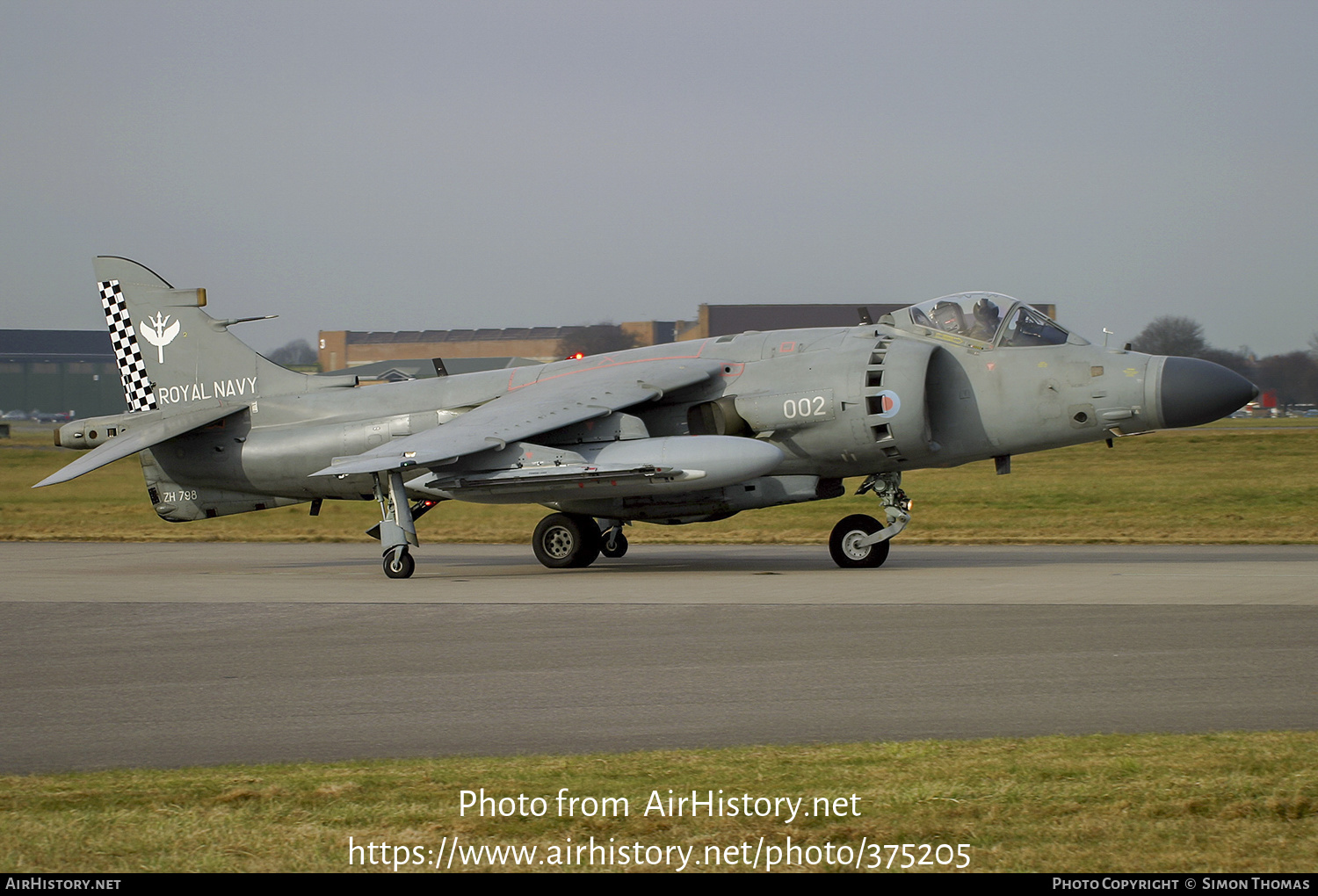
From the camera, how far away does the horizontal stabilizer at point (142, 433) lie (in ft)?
53.3

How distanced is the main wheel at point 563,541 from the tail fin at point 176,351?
165 inches

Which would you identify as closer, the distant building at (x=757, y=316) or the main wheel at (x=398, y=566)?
the main wheel at (x=398, y=566)

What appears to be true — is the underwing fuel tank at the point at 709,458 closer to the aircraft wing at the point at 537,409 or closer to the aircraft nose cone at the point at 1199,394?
the aircraft wing at the point at 537,409

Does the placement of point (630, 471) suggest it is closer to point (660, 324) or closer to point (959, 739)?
point (959, 739)

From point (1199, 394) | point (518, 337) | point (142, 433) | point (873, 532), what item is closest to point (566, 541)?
point (873, 532)

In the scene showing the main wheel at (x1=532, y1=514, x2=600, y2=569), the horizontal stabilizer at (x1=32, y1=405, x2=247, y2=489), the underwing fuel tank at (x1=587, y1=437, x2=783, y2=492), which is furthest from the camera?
the main wheel at (x1=532, y1=514, x2=600, y2=569)

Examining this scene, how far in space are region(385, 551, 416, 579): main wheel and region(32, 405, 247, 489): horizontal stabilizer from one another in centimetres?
382

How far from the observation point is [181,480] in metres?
17.7

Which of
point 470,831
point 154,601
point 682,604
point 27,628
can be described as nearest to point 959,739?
point 470,831

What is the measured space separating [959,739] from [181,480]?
14117mm

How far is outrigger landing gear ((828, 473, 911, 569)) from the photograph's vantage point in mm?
15320

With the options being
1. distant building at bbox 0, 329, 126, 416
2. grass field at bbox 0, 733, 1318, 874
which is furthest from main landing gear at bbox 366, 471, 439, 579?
distant building at bbox 0, 329, 126, 416

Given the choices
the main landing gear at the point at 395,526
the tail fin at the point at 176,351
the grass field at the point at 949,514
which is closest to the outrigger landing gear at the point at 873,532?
the grass field at the point at 949,514

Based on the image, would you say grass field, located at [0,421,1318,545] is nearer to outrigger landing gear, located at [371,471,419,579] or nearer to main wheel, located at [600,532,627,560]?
main wheel, located at [600,532,627,560]
